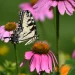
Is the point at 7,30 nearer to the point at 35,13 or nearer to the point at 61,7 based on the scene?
the point at 61,7

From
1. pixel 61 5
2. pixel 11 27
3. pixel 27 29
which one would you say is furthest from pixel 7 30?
pixel 61 5

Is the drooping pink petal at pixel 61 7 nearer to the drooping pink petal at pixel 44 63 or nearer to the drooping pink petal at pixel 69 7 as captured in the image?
the drooping pink petal at pixel 69 7

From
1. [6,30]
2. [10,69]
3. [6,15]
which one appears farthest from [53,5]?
[6,15]

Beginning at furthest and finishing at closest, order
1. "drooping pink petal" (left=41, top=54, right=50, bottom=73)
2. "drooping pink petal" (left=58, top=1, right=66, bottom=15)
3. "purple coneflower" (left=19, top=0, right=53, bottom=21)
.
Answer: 1. "purple coneflower" (left=19, top=0, right=53, bottom=21)
2. "drooping pink petal" (left=41, top=54, right=50, bottom=73)
3. "drooping pink petal" (left=58, top=1, right=66, bottom=15)

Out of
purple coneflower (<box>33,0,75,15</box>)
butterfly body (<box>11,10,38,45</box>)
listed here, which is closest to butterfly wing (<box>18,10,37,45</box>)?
butterfly body (<box>11,10,38,45</box>)

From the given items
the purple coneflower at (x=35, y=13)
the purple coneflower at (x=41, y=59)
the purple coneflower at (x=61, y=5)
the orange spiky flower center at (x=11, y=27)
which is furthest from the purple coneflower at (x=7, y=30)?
the purple coneflower at (x=35, y=13)

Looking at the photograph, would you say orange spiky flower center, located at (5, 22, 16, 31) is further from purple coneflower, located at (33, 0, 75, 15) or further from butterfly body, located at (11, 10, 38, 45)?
purple coneflower, located at (33, 0, 75, 15)

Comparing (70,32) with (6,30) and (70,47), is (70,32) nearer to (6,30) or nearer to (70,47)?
(70,47)
